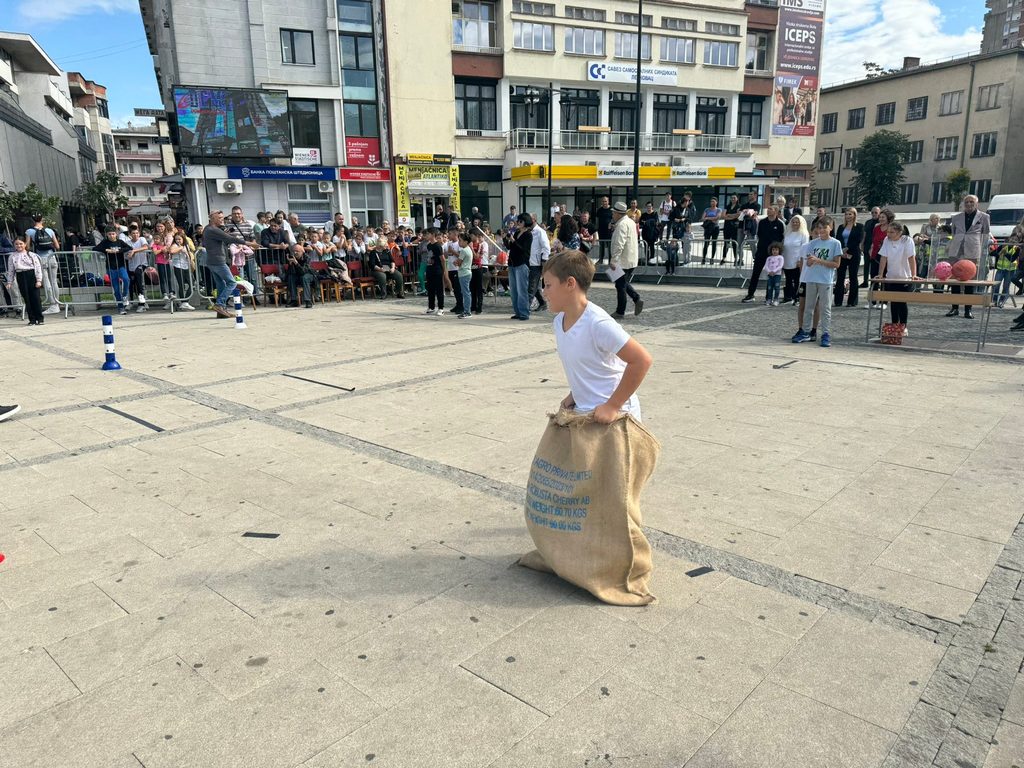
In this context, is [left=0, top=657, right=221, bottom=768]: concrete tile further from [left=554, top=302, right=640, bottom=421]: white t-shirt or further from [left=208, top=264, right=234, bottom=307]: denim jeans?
[left=208, top=264, right=234, bottom=307]: denim jeans

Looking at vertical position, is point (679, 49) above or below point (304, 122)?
above

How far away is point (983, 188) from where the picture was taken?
57.7 m

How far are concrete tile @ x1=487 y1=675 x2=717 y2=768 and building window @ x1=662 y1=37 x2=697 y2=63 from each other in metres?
43.1

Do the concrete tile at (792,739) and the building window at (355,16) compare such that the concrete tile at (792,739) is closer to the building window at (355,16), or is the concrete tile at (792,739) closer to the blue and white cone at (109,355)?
the blue and white cone at (109,355)

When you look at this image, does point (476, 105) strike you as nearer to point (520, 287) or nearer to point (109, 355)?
point (520, 287)

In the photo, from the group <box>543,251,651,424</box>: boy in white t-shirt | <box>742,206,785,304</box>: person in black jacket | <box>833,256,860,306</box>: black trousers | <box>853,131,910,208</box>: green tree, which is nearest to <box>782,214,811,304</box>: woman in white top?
<box>742,206,785,304</box>: person in black jacket

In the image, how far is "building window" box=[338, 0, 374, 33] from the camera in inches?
1273

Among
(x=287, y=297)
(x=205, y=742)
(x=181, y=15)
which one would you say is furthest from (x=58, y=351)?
(x=181, y=15)

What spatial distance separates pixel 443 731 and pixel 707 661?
1.17 meters

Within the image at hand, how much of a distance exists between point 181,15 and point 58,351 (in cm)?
2417

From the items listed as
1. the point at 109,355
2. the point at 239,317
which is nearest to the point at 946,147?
the point at 239,317

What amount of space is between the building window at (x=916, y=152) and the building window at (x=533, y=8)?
1563 inches

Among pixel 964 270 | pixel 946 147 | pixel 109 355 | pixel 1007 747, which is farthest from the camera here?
pixel 946 147

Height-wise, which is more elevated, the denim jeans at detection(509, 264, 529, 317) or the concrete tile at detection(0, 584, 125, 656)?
the denim jeans at detection(509, 264, 529, 317)
